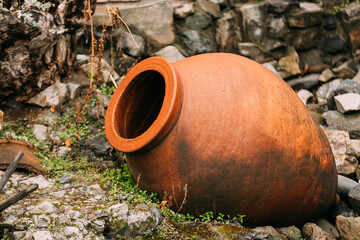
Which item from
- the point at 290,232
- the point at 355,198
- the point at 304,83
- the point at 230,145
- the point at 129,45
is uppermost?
the point at 129,45

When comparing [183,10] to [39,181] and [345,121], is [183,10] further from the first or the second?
[39,181]

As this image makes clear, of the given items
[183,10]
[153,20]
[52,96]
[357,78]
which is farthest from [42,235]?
[357,78]

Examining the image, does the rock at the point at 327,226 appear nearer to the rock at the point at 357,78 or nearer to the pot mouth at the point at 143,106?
the pot mouth at the point at 143,106

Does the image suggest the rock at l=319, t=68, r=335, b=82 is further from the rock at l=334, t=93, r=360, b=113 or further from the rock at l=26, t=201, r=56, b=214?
the rock at l=26, t=201, r=56, b=214

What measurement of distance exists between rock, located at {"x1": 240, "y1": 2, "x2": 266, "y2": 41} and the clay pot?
2.51 meters

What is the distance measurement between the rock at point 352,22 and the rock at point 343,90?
98 centimetres

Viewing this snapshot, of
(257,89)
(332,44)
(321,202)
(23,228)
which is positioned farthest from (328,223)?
(332,44)

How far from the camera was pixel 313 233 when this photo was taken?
2871 millimetres

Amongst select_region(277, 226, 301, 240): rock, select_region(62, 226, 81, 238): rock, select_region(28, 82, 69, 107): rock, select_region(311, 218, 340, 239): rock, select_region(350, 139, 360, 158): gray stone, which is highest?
select_region(28, 82, 69, 107): rock

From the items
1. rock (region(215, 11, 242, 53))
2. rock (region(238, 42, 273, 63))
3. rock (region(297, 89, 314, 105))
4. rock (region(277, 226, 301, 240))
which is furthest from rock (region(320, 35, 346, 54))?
rock (region(277, 226, 301, 240))

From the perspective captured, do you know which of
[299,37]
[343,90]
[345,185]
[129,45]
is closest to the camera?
[345,185]

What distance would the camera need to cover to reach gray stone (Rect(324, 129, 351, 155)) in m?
3.80

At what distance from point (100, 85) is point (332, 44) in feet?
10.8

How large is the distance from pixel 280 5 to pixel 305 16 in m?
0.37
